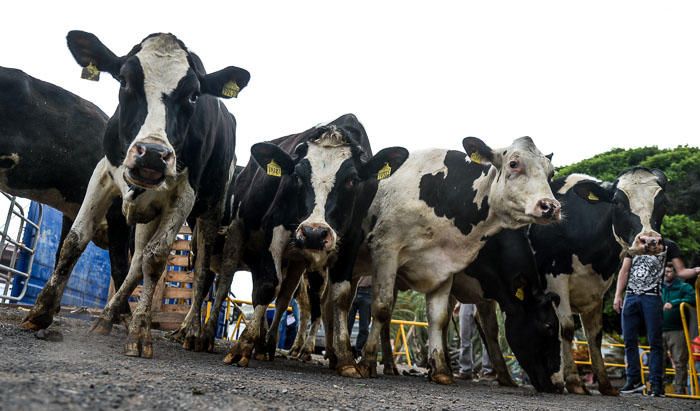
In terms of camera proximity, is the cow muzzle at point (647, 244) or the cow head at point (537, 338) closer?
the cow head at point (537, 338)

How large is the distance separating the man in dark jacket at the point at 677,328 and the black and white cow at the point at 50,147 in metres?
7.94

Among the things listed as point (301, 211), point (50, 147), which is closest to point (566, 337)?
point (301, 211)

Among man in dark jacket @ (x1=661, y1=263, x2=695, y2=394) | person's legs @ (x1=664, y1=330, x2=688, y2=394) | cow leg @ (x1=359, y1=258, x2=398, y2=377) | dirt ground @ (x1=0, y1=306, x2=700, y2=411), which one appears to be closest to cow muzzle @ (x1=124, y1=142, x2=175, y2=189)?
dirt ground @ (x1=0, y1=306, x2=700, y2=411)

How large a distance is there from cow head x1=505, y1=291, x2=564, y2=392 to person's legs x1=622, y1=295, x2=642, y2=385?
246 centimetres

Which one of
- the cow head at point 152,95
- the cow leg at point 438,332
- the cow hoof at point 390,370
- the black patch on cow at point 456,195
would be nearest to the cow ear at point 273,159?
the cow head at point 152,95

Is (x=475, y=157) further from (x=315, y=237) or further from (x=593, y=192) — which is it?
(x=315, y=237)

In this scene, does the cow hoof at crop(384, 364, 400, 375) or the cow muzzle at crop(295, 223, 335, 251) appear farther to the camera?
the cow hoof at crop(384, 364, 400, 375)

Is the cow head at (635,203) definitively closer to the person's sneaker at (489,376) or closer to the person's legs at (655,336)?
the person's legs at (655,336)

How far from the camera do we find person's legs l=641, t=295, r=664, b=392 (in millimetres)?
8656

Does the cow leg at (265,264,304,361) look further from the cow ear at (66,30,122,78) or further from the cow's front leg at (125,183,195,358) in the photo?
the cow ear at (66,30,122,78)

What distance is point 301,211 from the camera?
237 inches

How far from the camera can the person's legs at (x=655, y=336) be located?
8.66m

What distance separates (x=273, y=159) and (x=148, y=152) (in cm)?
209

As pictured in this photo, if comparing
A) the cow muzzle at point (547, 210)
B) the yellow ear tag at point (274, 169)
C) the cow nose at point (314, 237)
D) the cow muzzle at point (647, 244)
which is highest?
the yellow ear tag at point (274, 169)
